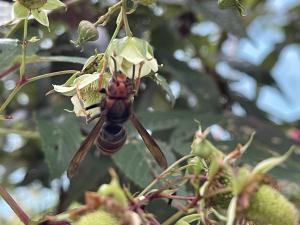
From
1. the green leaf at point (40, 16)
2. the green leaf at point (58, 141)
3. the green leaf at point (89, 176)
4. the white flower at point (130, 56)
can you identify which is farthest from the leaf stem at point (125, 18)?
the green leaf at point (89, 176)

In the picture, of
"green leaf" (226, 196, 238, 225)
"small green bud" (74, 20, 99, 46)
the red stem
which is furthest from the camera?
"small green bud" (74, 20, 99, 46)

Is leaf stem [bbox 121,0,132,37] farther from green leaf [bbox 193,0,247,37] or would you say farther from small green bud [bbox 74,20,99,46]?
green leaf [bbox 193,0,247,37]

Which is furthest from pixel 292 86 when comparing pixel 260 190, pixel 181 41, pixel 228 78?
pixel 260 190

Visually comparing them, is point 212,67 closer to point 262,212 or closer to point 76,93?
point 76,93

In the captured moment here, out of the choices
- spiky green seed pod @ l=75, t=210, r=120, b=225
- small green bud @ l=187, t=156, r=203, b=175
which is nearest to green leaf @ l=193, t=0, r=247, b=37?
small green bud @ l=187, t=156, r=203, b=175

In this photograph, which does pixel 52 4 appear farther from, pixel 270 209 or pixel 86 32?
pixel 270 209

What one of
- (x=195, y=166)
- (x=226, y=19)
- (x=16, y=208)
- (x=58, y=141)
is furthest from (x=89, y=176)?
(x=195, y=166)
